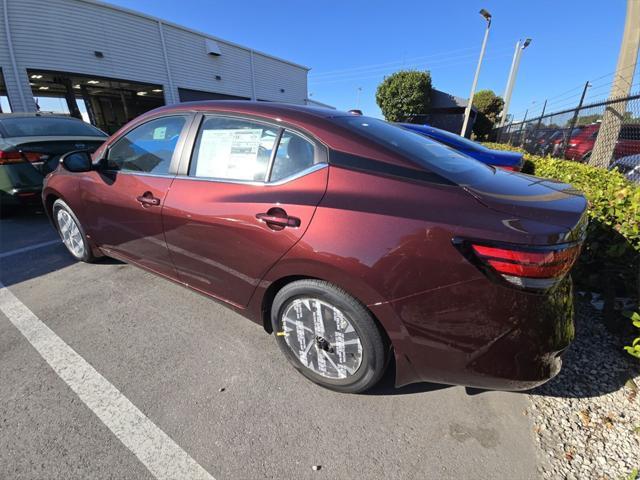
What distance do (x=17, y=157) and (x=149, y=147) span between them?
3271 millimetres

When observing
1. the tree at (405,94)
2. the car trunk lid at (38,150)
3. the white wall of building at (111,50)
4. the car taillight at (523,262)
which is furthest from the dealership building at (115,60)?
the car taillight at (523,262)

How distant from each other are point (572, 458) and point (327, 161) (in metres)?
1.87

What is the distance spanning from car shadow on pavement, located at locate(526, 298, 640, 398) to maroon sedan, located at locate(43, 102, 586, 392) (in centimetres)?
68

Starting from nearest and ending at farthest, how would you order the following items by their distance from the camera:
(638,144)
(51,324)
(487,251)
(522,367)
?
(487,251), (522,367), (51,324), (638,144)

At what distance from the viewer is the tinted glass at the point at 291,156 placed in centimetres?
177

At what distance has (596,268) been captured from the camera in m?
2.54

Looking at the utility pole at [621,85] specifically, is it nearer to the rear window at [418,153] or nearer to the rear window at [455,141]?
the rear window at [455,141]

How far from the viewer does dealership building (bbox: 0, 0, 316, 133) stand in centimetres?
1070

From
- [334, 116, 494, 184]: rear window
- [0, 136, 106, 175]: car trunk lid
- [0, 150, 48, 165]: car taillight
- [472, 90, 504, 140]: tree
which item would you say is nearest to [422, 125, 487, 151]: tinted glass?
[334, 116, 494, 184]: rear window

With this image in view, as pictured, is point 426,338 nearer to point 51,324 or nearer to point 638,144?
point 51,324

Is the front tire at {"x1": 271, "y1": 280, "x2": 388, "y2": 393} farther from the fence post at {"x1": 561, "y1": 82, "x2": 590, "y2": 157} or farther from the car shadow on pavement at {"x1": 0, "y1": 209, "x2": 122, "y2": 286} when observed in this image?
the fence post at {"x1": 561, "y1": 82, "x2": 590, "y2": 157}

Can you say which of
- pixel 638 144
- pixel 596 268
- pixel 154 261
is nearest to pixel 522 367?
pixel 596 268

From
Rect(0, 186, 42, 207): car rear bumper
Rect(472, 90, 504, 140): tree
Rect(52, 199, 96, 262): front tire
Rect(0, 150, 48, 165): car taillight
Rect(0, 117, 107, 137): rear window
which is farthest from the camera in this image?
Rect(472, 90, 504, 140): tree

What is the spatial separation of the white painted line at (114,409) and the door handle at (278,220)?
1.21 meters
